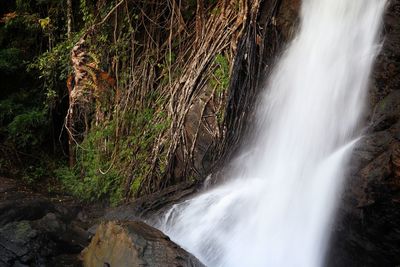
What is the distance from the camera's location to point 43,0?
8.93m

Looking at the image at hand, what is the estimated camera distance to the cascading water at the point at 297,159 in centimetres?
437

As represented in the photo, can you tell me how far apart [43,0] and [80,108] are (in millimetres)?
2252

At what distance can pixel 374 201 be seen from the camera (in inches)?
146

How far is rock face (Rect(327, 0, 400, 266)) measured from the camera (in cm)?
366

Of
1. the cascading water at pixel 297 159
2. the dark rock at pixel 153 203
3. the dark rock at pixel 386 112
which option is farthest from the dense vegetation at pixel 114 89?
the dark rock at pixel 386 112

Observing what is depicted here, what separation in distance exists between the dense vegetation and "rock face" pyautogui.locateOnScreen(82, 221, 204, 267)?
7.23 ft

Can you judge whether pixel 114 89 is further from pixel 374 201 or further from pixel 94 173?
pixel 374 201

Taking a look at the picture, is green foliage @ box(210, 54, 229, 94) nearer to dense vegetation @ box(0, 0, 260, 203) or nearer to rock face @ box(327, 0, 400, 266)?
dense vegetation @ box(0, 0, 260, 203)

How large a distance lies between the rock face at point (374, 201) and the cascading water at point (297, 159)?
164 millimetres

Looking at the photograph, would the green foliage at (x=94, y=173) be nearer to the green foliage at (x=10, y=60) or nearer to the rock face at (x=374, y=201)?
the green foliage at (x=10, y=60)

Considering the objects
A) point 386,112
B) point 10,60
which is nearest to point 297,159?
point 386,112

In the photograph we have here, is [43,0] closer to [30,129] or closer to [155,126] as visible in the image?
[30,129]

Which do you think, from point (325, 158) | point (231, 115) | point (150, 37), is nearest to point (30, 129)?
point (150, 37)

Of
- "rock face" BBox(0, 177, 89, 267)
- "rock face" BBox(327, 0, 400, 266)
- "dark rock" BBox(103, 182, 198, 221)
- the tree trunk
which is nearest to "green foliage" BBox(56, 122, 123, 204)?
"dark rock" BBox(103, 182, 198, 221)
